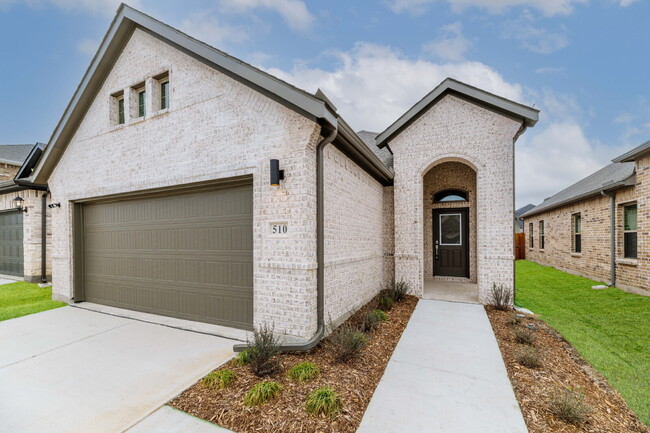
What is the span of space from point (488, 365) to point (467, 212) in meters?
6.60

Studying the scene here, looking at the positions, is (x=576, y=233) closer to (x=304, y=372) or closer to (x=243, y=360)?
(x=304, y=372)

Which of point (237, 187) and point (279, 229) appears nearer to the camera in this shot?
point (279, 229)

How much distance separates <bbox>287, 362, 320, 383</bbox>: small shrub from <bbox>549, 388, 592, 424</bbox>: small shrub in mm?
2465

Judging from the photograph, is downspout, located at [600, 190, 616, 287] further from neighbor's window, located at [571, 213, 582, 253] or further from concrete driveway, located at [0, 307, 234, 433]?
concrete driveway, located at [0, 307, 234, 433]

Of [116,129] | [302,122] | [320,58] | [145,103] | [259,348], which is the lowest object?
[259,348]

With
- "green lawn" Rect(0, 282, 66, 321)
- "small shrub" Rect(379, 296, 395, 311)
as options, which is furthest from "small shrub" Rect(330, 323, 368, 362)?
"green lawn" Rect(0, 282, 66, 321)

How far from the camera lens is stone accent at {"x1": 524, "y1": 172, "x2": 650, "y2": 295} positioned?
740cm

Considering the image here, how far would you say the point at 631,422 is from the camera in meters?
2.66

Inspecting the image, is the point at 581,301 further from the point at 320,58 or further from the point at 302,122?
the point at 320,58

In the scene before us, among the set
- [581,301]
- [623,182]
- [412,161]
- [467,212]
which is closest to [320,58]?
[412,161]

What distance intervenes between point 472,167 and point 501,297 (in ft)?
10.7

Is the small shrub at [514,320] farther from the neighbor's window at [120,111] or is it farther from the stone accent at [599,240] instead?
the neighbor's window at [120,111]

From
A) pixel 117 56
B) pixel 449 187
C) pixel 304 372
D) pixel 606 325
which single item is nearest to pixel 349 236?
pixel 304 372

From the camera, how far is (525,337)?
4.45 m
